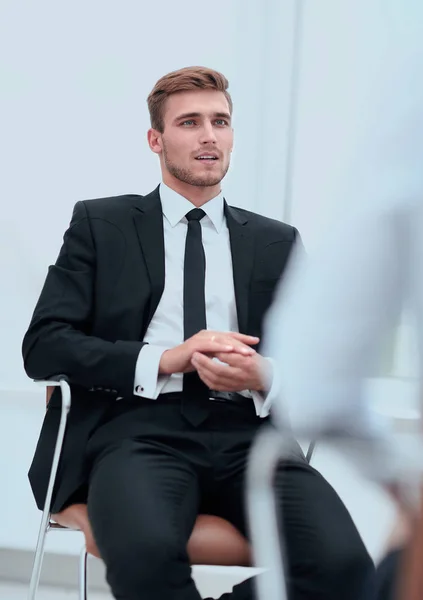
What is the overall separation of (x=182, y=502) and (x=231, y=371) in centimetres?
32

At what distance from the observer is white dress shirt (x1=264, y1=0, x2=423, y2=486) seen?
0.60 metres

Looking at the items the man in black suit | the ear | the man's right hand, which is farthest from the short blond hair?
the man's right hand

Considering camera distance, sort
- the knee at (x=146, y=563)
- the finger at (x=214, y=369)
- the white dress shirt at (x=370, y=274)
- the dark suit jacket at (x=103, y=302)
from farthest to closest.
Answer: the dark suit jacket at (x=103, y=302) → the finger at (x=214, y=369) → the knee at (x=146, y=563) → the white dress shirt at (x=370, y=274)

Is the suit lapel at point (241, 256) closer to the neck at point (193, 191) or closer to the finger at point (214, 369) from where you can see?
the neck at point (193, 191)

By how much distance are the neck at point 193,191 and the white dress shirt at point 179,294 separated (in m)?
0.03

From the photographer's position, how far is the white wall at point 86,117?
329cm

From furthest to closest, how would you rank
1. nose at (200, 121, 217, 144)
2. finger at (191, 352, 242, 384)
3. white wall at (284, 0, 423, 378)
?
white wall at (284, 0, 423, 378)
nose at (200, 121, 217, 144)
finger at (191, 352, 242, 384)

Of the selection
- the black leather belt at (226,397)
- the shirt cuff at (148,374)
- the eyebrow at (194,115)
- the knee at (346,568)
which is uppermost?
the eyebrow at (194,115)

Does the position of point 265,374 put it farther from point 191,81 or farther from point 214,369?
point 191,81

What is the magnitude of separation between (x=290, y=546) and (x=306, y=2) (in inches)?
92.0

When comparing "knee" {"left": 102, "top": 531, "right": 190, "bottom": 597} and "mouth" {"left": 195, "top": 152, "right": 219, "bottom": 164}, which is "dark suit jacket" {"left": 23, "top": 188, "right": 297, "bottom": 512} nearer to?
"mouth" {"left": 195, "top": 152, "right": 219, "bottom": 164}

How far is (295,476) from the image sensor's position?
191 cm

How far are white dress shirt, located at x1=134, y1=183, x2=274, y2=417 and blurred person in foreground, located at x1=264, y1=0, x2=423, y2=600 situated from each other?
52.9 inches

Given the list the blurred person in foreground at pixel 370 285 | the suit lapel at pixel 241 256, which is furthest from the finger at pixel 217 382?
the blurred person in foreground at pixel 370 285
